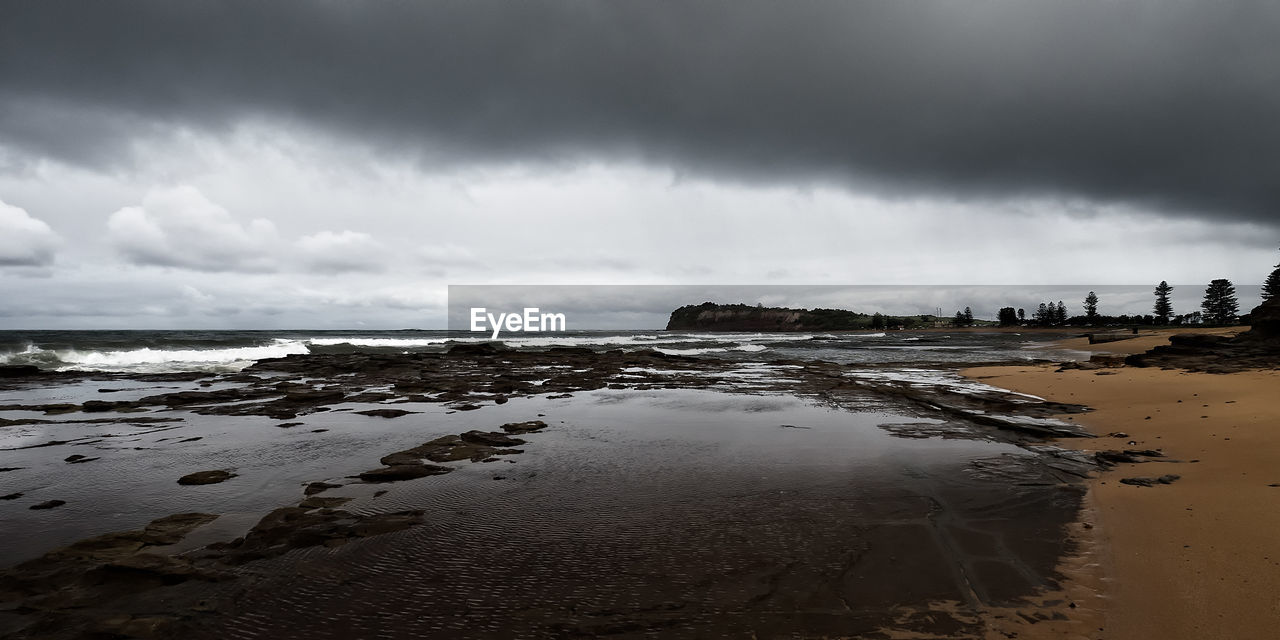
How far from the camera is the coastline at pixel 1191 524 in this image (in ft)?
11.2

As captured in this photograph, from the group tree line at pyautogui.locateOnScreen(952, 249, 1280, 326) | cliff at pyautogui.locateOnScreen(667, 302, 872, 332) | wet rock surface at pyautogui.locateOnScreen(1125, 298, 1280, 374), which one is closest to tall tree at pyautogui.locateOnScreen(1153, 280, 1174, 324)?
tree line at pyautogui.locateOnScreen(952, 249, 1280, 326)

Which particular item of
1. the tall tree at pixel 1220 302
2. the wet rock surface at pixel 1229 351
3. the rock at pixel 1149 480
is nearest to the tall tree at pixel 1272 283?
the tall tree at pixel 1220 302

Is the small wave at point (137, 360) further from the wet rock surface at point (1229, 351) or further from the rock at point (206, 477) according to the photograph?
the wet rock surface at point (1229, 351)

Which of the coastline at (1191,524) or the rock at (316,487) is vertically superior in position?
the coastline at (1191,524)

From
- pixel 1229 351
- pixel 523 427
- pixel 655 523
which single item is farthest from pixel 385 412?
pixel 1229 351

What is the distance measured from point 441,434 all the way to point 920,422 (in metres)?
9.56

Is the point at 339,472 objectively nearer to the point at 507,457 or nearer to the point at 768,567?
the point at 507,457

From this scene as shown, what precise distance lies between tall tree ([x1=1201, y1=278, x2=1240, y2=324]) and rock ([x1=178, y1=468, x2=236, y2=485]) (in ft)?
455

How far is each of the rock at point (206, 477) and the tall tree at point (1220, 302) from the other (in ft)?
455

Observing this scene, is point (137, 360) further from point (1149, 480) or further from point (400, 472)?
point (1149, 480)

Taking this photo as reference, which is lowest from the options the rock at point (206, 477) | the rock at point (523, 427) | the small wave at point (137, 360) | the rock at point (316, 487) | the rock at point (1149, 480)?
the rock at point (523, 427)

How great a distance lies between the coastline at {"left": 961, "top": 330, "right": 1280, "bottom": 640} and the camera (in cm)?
340

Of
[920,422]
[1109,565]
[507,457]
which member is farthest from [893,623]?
[920,422]

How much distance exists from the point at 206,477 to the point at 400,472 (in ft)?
8.39
